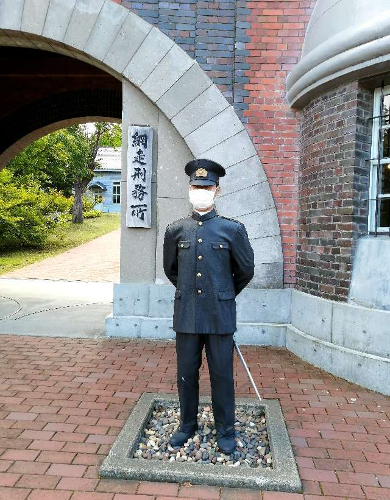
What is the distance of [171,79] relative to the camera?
19.6ft

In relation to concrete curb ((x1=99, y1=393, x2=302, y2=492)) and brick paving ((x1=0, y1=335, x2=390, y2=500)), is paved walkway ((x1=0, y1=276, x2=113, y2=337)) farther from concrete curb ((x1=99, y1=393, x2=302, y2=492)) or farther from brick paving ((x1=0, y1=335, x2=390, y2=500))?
concrete curb ((x1=99, y1=393, x2=302, y2=492))

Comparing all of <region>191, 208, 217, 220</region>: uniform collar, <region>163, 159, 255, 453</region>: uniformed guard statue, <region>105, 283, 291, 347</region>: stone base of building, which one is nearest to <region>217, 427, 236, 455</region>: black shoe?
<region>163, 159, 255, 453</region>: uniformed guard statue

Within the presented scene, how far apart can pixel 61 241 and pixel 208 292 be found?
19769 millimetres

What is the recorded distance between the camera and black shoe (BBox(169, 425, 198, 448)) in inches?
131

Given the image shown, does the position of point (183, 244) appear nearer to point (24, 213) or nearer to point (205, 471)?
point (205, 471)

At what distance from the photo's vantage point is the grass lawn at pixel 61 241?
16.4 m

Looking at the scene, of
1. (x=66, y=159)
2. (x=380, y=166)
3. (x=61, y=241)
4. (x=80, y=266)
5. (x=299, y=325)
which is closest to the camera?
(x=380, y=166)

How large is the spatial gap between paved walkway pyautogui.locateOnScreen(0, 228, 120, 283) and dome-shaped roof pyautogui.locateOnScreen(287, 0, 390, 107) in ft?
28.5

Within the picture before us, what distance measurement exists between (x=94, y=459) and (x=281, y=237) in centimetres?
366

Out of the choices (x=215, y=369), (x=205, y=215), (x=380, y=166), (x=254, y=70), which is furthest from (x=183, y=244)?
(x=254, y=70)

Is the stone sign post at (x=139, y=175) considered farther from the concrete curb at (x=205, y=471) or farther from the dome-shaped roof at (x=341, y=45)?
the concrete curb at (x=205, y=471)

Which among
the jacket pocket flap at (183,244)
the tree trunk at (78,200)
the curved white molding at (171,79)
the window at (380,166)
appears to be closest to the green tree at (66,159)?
the tree trunk at (78,200)

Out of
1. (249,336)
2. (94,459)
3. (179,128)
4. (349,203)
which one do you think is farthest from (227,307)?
(179,128)

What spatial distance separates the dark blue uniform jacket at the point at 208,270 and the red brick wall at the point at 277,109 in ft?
9.17
